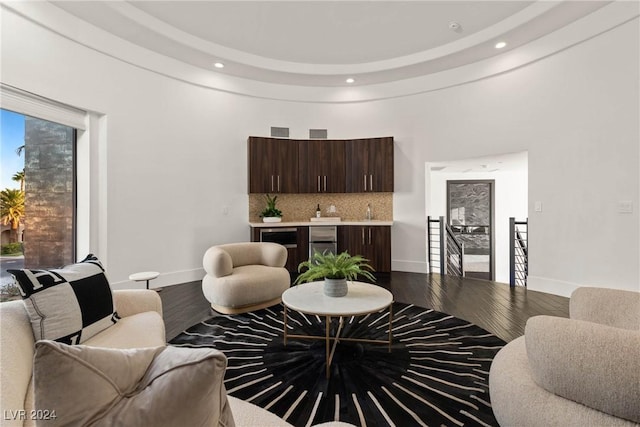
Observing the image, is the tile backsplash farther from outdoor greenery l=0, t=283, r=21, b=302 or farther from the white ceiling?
outdoor greenery l=0, t=283, r=21, b=302

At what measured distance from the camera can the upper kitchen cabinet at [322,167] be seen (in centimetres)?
554

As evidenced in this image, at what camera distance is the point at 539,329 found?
3.94 ft

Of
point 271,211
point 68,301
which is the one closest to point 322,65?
point 271,211

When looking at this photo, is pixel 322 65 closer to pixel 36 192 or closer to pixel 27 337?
pixel 36 192

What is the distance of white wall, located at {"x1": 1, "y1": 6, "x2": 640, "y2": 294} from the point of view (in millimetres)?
3475

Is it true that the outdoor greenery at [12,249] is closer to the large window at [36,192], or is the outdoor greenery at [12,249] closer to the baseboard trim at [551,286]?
the large window at [36,192]

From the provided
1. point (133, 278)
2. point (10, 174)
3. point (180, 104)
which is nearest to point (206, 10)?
point (180, 104)

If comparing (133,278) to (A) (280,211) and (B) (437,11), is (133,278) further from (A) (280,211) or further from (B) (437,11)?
(B) (437,11)

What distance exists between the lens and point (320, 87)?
5754 millimetres

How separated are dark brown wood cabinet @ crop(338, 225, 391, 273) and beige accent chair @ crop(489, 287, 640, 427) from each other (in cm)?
385

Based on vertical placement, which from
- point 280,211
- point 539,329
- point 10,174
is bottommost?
point 539,329

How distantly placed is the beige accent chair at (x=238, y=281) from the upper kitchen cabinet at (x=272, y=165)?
5.91 ft

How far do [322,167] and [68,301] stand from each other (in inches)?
173

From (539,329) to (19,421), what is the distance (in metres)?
1.87
